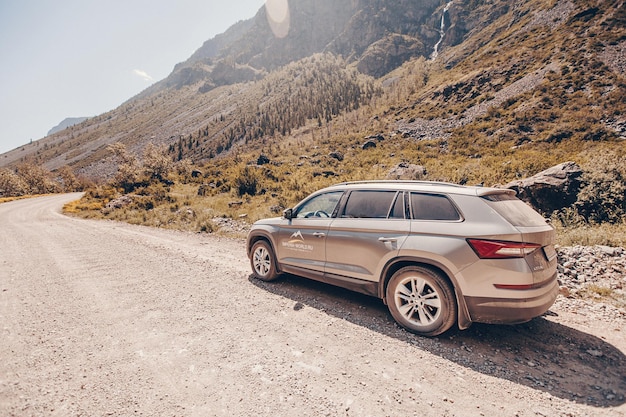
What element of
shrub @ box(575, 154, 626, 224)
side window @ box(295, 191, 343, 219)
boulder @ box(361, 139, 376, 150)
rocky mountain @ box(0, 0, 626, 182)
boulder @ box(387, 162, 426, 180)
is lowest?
shrub @ box(575, 154, 626, 224)

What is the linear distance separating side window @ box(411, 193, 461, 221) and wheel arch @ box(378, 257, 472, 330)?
58cm

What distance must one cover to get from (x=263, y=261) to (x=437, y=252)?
11.3 feet

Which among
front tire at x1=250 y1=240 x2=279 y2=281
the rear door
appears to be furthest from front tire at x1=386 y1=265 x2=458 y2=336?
front tire at x1=250 y1=240 x2=279 y2=281

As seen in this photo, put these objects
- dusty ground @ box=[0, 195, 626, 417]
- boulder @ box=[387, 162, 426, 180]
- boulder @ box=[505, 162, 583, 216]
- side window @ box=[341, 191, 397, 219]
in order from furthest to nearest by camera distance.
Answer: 1. boulder @ box=[387, 162, 426, 180]
2. boulder @ box=[505, 162, 583, 216]
3. side window @ box=[341, 191, 397, 219]
4. dusty ground @ box=[0, 195, 626, 417]

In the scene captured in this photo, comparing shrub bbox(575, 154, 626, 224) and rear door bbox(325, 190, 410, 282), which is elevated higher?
rear door bbox(325, 190, 410, 282)

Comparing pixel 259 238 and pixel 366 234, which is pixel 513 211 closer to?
pixel 366 234

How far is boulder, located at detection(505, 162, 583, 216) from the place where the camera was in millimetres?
8320

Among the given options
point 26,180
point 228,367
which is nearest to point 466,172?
point 228,367

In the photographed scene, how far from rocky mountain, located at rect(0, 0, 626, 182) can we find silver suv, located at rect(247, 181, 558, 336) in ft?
47.5

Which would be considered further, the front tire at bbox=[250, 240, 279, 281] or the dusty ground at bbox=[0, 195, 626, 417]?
the front tire at bbox=[250, 240, 279, 281]

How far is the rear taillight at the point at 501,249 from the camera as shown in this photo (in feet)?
9.78

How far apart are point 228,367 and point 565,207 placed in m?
10.1

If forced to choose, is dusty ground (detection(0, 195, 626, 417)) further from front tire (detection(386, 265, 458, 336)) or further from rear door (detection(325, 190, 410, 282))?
rear door (detection(325, 190, 410, 282))

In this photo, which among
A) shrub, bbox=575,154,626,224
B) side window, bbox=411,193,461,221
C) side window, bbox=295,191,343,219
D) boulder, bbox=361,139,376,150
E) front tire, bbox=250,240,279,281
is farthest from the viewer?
boulder, bbox=361,139,376,150
